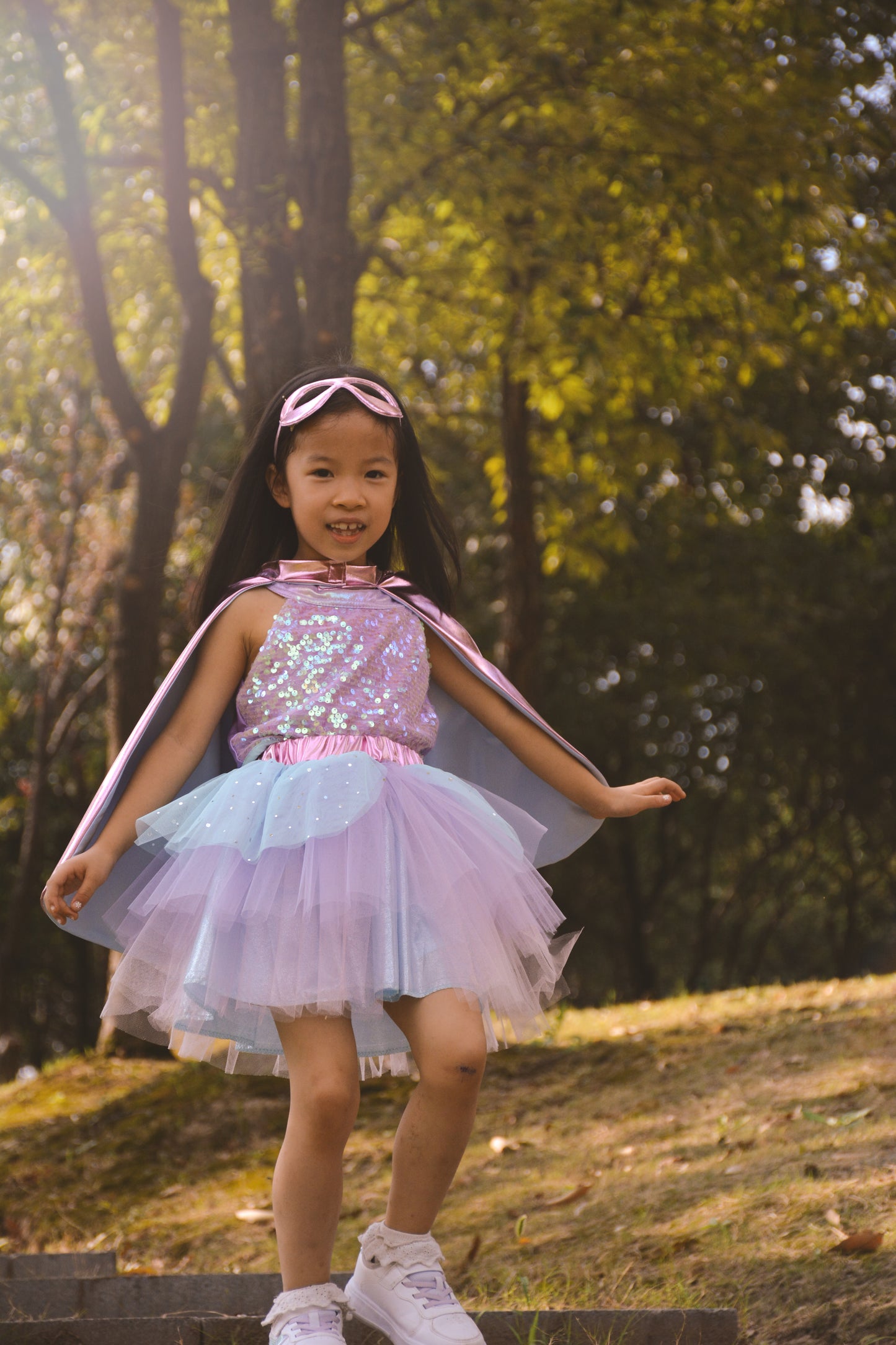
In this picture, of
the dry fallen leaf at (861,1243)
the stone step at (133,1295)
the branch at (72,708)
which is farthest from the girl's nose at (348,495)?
Result: the branch at (72,708)

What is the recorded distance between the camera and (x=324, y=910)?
7.92ft

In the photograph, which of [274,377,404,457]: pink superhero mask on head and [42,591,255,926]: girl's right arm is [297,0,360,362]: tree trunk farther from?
[42,591,255,926]: girl's right arm

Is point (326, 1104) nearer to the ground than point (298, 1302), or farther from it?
farther from it

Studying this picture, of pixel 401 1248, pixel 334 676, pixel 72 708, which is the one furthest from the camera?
pixel 72 708

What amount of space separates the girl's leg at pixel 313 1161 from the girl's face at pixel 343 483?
1179 millimetres

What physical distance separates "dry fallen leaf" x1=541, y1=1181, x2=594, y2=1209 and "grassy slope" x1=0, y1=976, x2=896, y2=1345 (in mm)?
28

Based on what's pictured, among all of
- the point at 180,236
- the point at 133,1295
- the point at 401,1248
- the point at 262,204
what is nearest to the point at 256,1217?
the point at 133,1295

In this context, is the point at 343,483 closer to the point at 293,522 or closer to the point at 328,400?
the point at 328,400

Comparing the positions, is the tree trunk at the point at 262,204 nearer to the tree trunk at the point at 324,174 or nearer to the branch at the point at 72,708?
the tree trunk at the point at 324,174

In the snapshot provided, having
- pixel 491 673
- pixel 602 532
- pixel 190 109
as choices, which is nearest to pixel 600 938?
pixel 602 532

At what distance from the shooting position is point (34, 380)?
389 inches

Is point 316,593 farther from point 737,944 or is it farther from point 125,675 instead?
point 737,944

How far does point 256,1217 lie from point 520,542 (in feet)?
17.5

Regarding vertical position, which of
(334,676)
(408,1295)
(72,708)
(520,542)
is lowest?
(408,1295)
